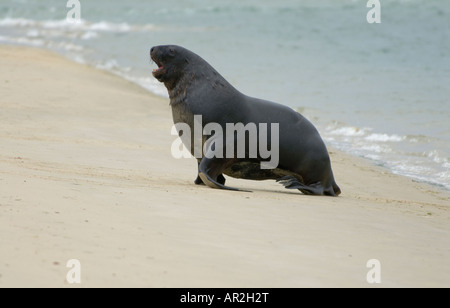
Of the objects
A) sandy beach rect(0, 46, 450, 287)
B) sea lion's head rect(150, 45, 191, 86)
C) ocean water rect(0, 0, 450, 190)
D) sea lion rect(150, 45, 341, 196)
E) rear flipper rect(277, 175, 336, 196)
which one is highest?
ocean water rect(0, 0, 450, 190)

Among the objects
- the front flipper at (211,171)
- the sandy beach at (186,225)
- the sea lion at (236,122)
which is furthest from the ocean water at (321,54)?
the front flipper at (211,171)

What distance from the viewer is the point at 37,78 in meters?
15.4

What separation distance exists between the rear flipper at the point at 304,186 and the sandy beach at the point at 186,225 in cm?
9

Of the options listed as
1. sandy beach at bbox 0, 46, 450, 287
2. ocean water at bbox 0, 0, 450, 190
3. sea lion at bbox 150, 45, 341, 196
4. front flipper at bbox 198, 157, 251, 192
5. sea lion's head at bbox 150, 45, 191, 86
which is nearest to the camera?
sandy beach at bbox 0, 46, 450, 287

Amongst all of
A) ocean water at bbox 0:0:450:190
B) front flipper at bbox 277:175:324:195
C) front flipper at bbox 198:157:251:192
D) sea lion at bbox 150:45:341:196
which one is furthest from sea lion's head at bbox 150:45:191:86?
ocean water at bbox 0:0:450:190

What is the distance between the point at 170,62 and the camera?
789 centimetres

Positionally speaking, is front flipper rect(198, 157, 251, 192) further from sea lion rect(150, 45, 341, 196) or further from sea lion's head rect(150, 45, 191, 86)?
sea lion's head rect(150, 45, 191, 86)

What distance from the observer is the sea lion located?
7723 millimetres

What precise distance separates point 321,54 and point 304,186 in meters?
17.5

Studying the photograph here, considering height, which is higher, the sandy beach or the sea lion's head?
the sea lion's head

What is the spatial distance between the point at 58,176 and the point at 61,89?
25.9ft

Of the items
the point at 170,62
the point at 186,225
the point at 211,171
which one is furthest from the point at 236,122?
the point at 186,225
